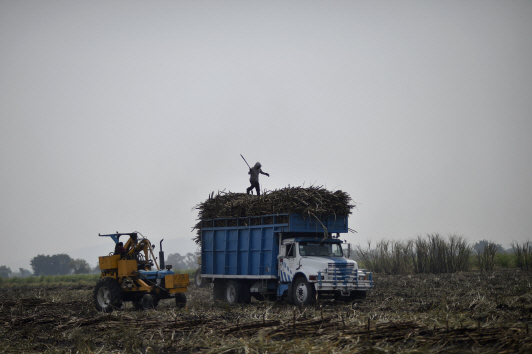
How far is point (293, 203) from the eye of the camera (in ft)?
60.8

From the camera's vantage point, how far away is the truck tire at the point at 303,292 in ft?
56.3

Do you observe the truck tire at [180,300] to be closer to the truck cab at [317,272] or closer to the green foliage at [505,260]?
the truck cab at [317,272]

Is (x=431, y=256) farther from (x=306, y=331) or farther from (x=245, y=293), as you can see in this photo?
(x=306, y=331)

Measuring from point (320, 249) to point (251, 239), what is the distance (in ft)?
9.60

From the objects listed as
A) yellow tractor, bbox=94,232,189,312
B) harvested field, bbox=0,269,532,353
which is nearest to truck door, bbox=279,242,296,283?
harvested field, bbox=0,269,532,353

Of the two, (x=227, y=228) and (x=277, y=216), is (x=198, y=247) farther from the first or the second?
(x=277, y=216)

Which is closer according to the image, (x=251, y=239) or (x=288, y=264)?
(x=288, y=264)

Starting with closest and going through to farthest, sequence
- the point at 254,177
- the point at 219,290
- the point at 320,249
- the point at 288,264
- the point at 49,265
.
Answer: the point at 288,264 < the point at 320,249 < the point at 219,290 < the point at 254,177 < the point at 49,265

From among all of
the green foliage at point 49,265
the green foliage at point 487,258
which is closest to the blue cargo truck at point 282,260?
the green foliage at point 487,258

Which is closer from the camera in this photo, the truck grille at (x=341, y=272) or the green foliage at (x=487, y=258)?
the truck grille at (x=341, y=272)

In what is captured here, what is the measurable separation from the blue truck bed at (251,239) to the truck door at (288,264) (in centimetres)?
36

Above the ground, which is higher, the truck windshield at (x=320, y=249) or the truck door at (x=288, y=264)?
the truck windshield at (x=320, y=249)

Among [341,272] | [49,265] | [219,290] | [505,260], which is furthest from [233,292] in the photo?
[49,265]

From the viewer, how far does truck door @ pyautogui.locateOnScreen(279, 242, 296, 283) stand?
18.3 m
